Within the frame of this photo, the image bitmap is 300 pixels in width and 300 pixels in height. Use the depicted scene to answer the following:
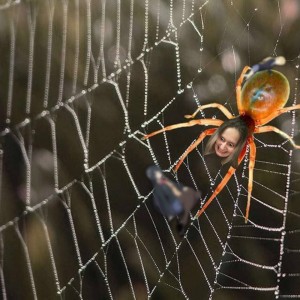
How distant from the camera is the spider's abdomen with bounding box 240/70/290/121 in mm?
961

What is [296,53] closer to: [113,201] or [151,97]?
[151,97]

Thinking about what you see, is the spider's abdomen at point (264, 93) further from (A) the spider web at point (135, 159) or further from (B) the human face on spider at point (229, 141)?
(A) the spider web at point (135, 159)

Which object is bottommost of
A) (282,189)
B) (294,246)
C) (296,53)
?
(294,246)

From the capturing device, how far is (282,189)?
1.32 metres

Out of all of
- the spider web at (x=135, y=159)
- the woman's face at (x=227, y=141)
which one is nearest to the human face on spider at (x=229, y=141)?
the woman's face at (x=227, y=141)

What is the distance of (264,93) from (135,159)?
13.6 inches

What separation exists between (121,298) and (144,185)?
214 millimetres

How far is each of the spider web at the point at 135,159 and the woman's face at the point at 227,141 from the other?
227 mm

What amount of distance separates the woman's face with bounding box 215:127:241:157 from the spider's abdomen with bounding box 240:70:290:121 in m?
0.08

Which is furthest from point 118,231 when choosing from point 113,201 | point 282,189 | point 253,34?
point 253,34

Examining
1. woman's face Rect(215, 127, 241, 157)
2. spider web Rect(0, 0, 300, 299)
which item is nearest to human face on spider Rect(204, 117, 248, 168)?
woman's face Rect(215, 127, 241, 157)

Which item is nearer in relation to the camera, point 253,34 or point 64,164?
point 64,164

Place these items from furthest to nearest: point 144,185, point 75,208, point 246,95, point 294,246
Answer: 1. point 294,246
2. point 144,185
3. point 75,208
4. point 246,95

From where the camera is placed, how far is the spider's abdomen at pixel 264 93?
37.9 inches
